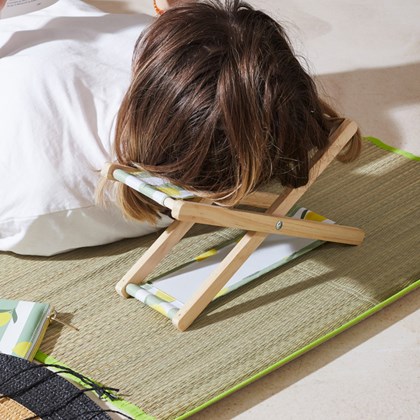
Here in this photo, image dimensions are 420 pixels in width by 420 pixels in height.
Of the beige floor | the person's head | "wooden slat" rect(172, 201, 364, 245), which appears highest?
the person's head

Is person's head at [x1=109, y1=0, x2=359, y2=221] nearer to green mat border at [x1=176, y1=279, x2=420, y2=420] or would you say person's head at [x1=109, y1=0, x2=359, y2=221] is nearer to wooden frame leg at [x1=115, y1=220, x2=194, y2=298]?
wooden frame leg at [x1=115, y1=220, x2=194, y2=298]

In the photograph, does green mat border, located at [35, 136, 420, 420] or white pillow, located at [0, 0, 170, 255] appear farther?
white pillow, located at [0, 0, 170, 255]

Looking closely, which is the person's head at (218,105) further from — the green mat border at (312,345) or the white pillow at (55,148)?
the green mat border at (312,345)

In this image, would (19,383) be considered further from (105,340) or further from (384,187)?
(384,187)

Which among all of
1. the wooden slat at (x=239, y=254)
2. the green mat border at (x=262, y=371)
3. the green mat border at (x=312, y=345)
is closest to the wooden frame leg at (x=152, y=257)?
A: the wooden slat at (x=239, y=254)

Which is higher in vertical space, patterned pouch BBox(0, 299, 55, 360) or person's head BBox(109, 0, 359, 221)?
person's head BBox(109, 0, 359, 221)

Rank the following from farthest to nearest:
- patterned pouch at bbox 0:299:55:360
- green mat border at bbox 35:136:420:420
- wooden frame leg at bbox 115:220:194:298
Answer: wooden frame leg at bbox 115:220:194:298, patterned pouch at bbox 0:299:55:360, green mat border at bbox 35:136:420:420

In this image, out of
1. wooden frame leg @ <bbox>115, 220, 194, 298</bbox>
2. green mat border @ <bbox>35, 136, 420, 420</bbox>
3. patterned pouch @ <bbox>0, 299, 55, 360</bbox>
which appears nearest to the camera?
green mat border @ <bbox>35, 136, 420, 420</bbox>

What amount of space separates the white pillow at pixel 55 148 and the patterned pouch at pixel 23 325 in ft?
0.65

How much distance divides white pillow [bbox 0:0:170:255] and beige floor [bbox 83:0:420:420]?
1.81 feet

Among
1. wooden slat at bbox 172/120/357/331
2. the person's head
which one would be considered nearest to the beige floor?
wooden slat at bbox 172/120/357/331

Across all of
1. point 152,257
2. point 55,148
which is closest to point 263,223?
point 152,257

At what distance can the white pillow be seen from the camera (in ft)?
6.45

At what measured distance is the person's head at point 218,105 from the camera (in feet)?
5.63
